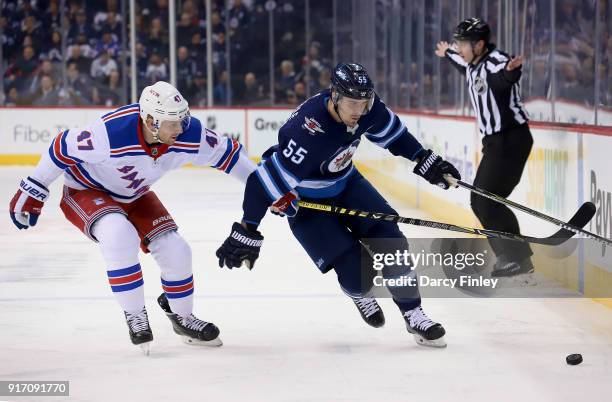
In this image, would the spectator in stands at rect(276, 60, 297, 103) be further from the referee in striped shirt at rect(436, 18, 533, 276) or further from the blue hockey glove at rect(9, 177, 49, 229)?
the blue hockey glove at rect(9, 177, 49, 229)

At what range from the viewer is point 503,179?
5.40 meters

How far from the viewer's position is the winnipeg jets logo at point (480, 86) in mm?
5535

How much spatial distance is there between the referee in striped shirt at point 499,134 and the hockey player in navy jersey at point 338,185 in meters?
1.21

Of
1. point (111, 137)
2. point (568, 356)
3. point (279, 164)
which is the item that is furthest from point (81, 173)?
point (568, 356)

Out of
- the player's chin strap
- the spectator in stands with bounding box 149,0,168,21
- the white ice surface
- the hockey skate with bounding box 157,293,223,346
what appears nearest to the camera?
the white ice surface

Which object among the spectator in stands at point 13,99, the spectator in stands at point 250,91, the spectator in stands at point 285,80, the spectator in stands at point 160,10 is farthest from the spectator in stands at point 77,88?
the spectator in stands at point 285,80

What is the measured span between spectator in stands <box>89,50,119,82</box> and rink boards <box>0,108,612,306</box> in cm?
86

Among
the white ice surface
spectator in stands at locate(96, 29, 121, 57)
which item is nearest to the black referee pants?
the white ice surface

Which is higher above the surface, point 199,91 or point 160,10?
point 160,10

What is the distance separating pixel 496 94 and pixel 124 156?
91.6 inches

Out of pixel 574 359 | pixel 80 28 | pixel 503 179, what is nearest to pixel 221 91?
pixel 80 28

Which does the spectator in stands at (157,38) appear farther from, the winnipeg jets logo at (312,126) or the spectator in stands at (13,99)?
the winnipeg jets logo at (312,126)

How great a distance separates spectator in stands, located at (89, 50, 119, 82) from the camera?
49.2ft

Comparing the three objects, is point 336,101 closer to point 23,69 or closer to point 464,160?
point 464,160
